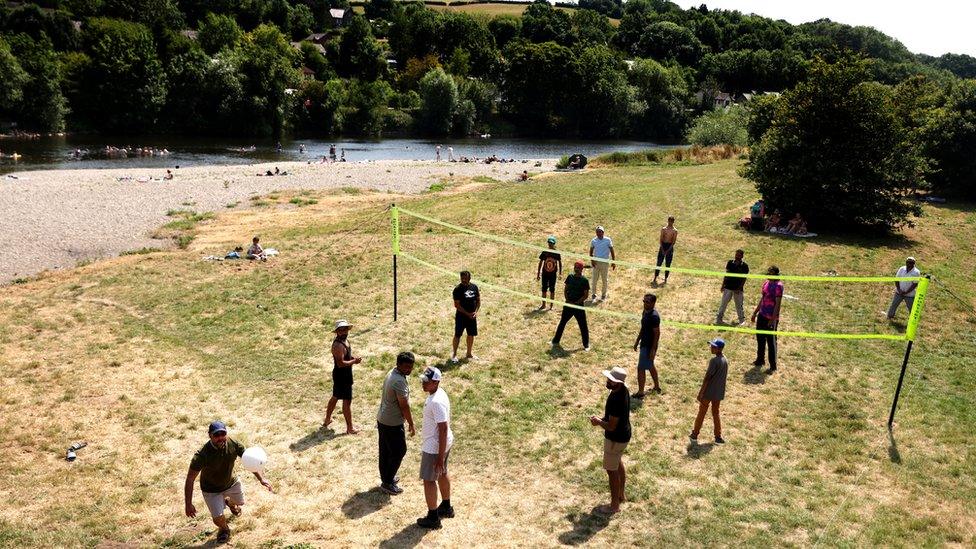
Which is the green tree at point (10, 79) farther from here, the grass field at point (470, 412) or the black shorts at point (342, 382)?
the black shorts at point (342, 382)

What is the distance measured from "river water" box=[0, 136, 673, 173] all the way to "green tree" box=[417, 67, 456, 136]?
3580 mm

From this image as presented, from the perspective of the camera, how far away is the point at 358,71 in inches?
4063

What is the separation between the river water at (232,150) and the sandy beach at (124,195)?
21.9 ft

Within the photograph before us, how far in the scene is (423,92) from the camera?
8544 cm

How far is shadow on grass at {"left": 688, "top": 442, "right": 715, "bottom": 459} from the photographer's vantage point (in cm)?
980

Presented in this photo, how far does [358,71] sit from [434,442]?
102 meters

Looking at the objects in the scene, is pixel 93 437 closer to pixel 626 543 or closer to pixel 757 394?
pixel 626 543

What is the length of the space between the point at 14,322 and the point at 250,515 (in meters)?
9.97

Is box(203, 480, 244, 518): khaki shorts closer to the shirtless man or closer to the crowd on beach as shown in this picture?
the crowd on beach

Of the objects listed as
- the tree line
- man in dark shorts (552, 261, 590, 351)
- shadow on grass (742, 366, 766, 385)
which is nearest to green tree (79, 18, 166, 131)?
the tree line

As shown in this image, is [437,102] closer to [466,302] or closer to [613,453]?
[466,302]

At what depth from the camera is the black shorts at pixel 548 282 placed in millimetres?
15203

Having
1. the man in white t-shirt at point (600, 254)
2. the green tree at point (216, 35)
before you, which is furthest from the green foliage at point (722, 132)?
the green tree at point (216, 35)

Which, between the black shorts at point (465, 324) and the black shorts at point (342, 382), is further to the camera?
the black shorts at point (465, 324)
